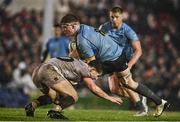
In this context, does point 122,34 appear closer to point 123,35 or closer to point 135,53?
point 123,35

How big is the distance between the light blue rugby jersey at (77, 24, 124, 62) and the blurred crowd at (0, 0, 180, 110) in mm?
9314

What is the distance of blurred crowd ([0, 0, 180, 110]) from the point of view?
25344 millimetres

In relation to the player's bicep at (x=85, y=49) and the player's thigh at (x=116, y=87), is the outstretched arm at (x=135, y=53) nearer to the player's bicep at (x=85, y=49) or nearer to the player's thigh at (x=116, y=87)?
the player's thigh at (x=116, y=87)

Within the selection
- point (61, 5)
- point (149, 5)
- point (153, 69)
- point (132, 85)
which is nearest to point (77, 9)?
point (61, 5)

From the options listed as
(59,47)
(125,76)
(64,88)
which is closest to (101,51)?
(125,76)

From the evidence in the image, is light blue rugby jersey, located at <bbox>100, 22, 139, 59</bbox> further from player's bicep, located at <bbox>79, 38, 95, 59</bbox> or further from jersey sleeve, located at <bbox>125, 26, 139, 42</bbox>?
player's bicep, located at <bbox>79, 38, 95, 59</bbox>

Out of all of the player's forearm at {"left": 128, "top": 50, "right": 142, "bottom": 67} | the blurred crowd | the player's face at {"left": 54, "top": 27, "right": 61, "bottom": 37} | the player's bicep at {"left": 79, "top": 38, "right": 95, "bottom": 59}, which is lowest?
the blurred crowd

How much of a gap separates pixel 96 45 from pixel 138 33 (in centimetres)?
1448

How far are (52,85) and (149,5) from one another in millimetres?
17646

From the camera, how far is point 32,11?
1179 inches

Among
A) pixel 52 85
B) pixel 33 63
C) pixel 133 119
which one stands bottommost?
pixel 33 63

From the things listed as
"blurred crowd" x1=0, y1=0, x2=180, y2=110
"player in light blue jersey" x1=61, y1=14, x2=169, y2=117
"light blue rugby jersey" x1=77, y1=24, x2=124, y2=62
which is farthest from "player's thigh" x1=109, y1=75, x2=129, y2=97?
"blurred crowd" x1=0, y1=0, x2=180, y2=110

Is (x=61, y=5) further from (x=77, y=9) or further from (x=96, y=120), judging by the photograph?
(x=96, y=120)

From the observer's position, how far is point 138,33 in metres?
27.8
